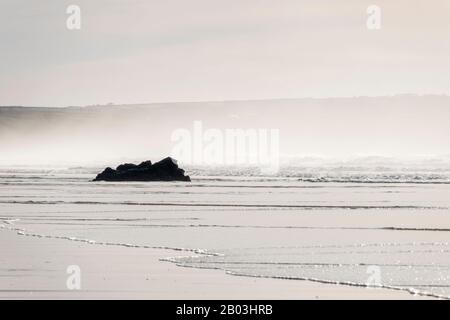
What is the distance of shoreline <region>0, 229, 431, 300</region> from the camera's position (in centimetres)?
1579

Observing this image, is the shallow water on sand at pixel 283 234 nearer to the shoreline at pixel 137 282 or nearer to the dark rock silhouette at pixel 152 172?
the shoreline at pixel 137 282

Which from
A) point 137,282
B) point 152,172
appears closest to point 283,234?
point 137,282

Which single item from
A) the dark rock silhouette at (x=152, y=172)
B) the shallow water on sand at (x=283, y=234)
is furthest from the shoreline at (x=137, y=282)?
the dark rock silhouette at (x=152, y=172)

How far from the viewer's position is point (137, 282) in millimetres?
17000

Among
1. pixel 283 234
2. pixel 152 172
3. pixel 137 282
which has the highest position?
pixel 137 282

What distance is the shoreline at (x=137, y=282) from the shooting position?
51.8ft

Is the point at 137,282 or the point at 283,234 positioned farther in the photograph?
the point at 283,234

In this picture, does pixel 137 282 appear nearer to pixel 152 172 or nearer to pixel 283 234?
pixel 283 234

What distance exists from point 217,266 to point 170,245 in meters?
Result: 4.10

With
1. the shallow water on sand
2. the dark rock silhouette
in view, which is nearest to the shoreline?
the shallow water on sand

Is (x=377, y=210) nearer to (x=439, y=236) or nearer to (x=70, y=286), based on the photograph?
(x=439, y=236)

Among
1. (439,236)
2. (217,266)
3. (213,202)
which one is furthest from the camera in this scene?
(213,202)
